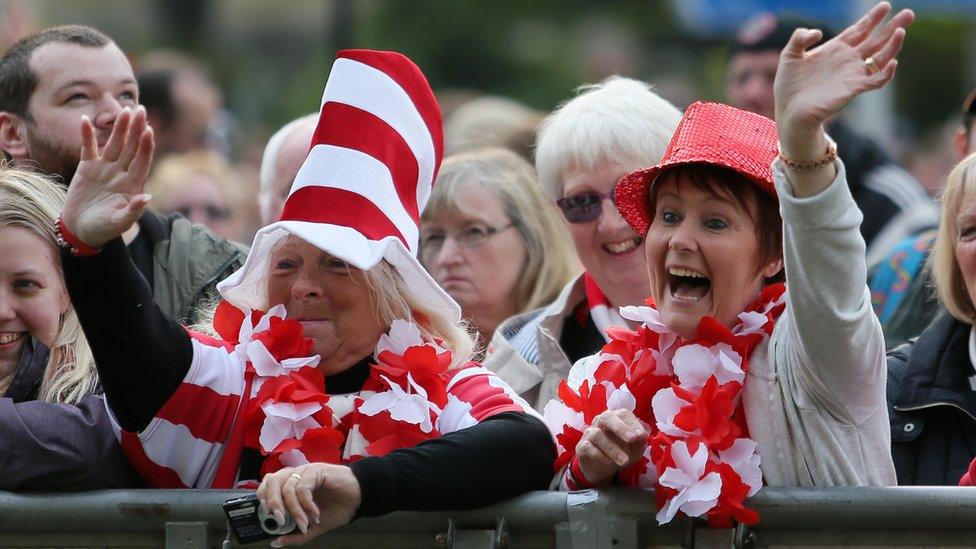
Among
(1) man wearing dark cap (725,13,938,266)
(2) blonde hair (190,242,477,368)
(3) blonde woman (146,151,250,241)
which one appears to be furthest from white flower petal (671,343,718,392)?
(3) blonde woman (146,151,250,241)

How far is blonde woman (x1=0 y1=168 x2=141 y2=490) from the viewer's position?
132 inches

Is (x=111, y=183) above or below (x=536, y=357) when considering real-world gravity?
above

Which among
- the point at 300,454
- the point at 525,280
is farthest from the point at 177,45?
the point at 300,454

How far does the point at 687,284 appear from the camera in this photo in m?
3.39

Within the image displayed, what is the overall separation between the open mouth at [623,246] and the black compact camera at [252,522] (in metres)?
1.79

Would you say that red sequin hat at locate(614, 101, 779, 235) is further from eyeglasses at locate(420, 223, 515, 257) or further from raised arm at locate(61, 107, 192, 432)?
eyeglasses at locate(420, 223, 515, 257)

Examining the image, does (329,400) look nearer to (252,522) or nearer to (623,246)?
(252,522)

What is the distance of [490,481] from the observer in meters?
3.15

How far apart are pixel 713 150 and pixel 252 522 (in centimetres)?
126

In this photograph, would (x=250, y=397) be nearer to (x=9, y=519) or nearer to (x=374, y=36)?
(x=9, y=519)

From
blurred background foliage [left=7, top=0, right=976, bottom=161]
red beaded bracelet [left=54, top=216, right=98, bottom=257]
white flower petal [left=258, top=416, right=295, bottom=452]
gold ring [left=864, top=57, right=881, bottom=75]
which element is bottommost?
white flower petal [left=258, top=416, right=295, bottom=452]

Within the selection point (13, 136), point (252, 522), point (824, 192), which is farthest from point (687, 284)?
point (13, 136)

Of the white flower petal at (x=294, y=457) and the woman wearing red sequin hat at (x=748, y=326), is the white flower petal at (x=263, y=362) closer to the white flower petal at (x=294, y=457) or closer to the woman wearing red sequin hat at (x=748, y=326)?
the white flower petal at (x=294, y=457)

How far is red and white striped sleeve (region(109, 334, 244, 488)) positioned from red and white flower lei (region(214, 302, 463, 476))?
0.06 metres
